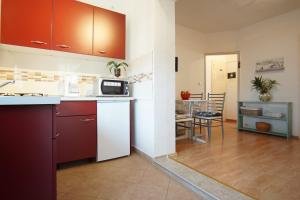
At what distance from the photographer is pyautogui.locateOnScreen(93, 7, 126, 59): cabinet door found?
88.4 inches

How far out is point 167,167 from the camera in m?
1.85

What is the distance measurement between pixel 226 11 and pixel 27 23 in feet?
10.9

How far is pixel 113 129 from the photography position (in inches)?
84.0

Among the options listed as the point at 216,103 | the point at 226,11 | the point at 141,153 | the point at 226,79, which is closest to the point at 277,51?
the point at 226,11

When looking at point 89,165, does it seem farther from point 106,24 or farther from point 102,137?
point 106,24

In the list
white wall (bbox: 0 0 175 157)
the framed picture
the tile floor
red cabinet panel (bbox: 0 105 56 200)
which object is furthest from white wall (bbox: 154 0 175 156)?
the framed picture

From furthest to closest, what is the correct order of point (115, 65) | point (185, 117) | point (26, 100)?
point (185, 117), point (115, 65), point (26, 100)

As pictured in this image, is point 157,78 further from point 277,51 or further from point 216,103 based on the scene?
point 277,51

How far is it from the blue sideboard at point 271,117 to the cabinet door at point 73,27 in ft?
11.6

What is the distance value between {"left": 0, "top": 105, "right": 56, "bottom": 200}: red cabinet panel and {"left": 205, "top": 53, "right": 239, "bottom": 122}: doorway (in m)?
5.07

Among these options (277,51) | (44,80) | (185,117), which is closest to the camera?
(44,80)

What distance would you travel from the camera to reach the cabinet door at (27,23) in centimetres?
173

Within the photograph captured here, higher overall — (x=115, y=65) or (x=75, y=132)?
(x=115, y=65)

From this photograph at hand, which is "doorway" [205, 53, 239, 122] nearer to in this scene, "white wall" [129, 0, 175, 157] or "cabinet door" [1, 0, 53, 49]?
"white wall" [129, 0, 175, 157]
